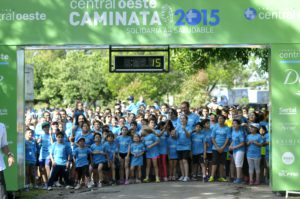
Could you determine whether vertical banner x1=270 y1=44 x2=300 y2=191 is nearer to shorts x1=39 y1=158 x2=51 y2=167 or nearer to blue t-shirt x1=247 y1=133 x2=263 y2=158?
blue t-shirt x1=247 y1=133 x2=263 y2=158

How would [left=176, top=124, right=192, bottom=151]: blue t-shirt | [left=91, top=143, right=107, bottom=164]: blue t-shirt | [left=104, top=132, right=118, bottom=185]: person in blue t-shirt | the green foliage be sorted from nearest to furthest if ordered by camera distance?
[left=91, top=143, right=107, bottom=164]: blue t-shirt
[left=104, top=132, right=118, bottom=185]: person in blue t-shirt
[left=176, top=124, right=192, bottom=151]: blue t-shirt
the green foliage

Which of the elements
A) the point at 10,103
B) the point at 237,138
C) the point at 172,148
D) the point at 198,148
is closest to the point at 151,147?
the point at 172,148

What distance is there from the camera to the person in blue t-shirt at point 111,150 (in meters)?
17.6

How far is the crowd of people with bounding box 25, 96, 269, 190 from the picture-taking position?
17172 mm

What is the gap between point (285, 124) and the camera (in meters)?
14.1

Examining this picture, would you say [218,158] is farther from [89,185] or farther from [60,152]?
[60,152]

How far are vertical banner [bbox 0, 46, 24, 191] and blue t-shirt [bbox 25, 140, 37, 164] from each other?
335cm

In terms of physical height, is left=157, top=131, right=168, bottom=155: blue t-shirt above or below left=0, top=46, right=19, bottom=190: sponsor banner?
below

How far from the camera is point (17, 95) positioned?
1412 cm

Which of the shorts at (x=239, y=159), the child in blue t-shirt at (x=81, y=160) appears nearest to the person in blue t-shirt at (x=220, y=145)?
the shorts at (x=239, y=159)

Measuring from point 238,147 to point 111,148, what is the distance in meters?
3.32

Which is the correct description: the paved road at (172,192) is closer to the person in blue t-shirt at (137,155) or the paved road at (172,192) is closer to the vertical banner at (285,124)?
the vertical banner at (285,124)

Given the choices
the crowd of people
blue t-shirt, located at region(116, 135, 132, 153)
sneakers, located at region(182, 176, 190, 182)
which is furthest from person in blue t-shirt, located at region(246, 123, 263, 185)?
blue t-shirt, located at region(116, 135, 132, 153)

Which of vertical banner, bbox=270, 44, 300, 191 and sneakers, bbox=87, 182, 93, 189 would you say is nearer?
vertical banner, bbox=270, 44, 300, 191
